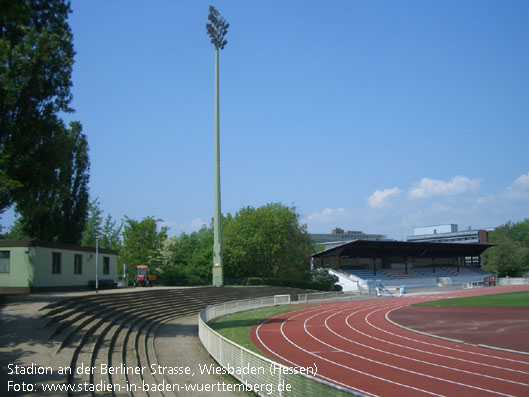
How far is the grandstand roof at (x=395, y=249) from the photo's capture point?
6488 cm

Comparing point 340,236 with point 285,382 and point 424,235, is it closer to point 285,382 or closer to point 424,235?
point 424,235

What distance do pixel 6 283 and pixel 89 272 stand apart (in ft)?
25.7

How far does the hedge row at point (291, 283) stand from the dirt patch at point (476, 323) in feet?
65.8

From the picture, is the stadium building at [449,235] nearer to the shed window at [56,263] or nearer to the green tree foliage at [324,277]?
the green tree foliage at [324,277]

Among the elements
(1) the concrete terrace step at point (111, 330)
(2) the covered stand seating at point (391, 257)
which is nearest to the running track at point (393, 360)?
(1) the concrete terrace step at point (111, 330)

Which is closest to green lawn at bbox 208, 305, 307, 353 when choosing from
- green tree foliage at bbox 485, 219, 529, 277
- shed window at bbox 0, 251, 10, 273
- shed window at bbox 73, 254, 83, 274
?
shed window at bbox 73, 254, 83, 274

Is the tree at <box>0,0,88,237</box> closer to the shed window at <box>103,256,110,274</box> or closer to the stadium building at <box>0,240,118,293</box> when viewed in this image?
the stadium building at <box>0,240,118,293</box>

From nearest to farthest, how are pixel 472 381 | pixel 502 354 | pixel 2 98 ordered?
pixel 472 381 → pixel 502 354 → pixel 2 98

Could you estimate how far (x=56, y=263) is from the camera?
2884 centimetres

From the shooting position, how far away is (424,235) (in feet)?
476

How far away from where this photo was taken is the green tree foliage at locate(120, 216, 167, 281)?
194 ft

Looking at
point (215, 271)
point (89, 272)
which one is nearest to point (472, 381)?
point (89, 272)

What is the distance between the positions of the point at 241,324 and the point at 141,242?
1466 inches

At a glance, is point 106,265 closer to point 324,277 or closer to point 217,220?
point 217,220
